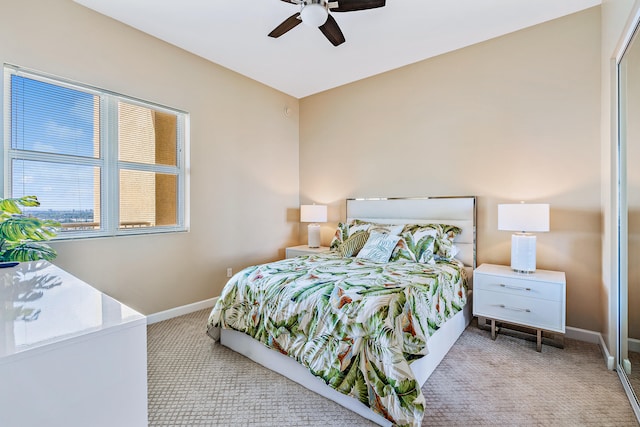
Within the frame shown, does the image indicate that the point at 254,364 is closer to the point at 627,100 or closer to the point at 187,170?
the point at 187,170

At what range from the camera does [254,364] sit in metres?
2.35

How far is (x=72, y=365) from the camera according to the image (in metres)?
0.75

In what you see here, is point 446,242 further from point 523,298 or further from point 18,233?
point 18,233

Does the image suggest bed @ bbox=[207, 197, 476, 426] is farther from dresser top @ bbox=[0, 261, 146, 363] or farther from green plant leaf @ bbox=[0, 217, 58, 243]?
green plant leaf @ bbox=[0, 217, 58, 243]

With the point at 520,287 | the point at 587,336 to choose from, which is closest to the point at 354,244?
the point at 520,287

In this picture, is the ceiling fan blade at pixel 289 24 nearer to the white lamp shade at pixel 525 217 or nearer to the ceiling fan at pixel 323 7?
the ceiling fan at pixel 323 7

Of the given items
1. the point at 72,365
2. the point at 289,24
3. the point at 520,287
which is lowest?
the point at 520,287

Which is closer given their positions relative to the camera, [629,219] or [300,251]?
[629,219]

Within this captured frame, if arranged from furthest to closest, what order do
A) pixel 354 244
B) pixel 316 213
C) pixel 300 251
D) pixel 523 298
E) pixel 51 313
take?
pixel 316 213 → pixel 300 251 → pixel 354 244 → pixel 523 298 → pixel 51 313

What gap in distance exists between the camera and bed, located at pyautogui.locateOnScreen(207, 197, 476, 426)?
1.66m

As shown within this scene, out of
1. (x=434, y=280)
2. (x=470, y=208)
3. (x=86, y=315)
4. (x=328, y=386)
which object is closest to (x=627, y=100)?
(x=470, y=208)

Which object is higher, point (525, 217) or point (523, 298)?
point (525, 217)

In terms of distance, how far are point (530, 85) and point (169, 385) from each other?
13.7 ft

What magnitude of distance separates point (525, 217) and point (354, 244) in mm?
1637
